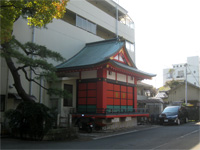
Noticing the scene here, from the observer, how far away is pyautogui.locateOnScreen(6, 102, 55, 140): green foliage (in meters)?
12.0

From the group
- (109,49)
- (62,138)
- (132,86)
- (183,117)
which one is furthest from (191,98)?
(62,138)

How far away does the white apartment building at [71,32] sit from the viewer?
15.3 meters

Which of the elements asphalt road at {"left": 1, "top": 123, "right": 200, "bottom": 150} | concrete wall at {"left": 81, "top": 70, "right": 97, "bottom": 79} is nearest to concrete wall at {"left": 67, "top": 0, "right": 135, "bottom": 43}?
concrete wall at {"left": 81, "top": 70, "right": 97, "bottom": 79}

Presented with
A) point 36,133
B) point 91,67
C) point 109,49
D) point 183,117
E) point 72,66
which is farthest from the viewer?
point 183,117

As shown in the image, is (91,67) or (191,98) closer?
(91,67)

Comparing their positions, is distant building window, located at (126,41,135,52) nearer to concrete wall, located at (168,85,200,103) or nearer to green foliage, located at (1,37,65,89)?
concrete wall, located at (168,85,200,103)

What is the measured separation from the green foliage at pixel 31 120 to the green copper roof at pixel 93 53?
19.9 ft

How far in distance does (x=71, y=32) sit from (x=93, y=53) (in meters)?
3.46

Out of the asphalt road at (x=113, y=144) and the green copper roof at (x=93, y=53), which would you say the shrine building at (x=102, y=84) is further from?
the asphalt road at (x=113, y=144)

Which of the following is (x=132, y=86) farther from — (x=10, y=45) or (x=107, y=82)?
(x=10, y=45)

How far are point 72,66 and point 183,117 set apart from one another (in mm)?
14346

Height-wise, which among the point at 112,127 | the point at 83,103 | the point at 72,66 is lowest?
the point at 112,127

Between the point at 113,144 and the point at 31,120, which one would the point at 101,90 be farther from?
the point at 31,120

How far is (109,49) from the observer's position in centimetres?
2005
